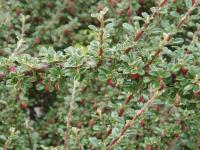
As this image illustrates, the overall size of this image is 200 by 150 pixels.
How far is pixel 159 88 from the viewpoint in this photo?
57.6 inches

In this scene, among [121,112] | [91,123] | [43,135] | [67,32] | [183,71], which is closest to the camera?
[183,71]

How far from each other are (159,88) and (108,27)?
12.7 inches

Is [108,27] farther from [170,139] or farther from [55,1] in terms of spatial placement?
[55,1]

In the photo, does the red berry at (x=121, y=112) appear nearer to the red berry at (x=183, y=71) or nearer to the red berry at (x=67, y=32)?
the red berry at (x=183, y=71)

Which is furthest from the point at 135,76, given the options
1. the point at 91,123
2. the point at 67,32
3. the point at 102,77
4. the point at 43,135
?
the point at 67,32

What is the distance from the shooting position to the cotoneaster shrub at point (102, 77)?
146cm

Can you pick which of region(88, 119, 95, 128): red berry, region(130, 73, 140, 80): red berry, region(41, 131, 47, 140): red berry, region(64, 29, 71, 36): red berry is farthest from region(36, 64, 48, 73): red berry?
region(64, 29, 71, 36): red berry

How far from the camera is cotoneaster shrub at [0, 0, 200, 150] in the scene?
1462mm

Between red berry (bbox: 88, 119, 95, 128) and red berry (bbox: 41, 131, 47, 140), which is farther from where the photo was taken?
red berry (bbox: 41, 131, 47, 140)

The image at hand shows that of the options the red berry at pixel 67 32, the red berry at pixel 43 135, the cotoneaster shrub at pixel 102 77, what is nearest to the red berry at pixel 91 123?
the cotoneaster shrub at pixel 102 77

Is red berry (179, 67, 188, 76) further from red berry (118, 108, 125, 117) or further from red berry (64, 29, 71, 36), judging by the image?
red berry (64, 29, 71, 36)

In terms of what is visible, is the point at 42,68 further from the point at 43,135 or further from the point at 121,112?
the point at 43,135

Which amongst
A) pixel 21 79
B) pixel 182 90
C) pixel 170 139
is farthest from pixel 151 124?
pixel 21 79

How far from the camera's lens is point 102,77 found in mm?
1473
